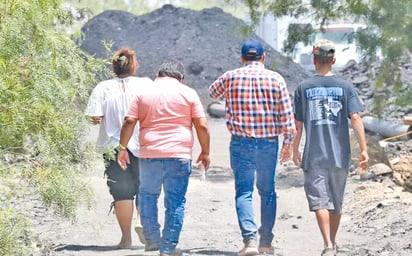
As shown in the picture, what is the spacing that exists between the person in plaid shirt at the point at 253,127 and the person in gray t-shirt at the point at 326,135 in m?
0.23

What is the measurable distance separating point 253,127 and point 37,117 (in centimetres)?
277

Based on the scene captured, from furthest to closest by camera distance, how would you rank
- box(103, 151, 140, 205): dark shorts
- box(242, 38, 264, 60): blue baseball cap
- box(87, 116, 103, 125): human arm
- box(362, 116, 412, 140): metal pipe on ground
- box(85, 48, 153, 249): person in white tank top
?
box(362, 116, 412, 140): metal pipe on ground, box(103, 151, 140, 205): dark shorts, box(85, 48, 153, 249): person in white tank top, box(242, 38, 264, 60): blue baseball cap, box(87, 116, 103, 125): human arm

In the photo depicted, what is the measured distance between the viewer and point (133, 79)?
10.1 metres

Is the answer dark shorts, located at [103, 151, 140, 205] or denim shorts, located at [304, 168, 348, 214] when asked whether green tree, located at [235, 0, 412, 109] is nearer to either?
denim shorts, located at [304, 168, 348, 214]

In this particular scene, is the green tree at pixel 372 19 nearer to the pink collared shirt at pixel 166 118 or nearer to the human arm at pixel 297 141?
the human arm at pixel 297 141

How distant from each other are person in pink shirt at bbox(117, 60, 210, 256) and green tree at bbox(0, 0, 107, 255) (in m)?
1.25

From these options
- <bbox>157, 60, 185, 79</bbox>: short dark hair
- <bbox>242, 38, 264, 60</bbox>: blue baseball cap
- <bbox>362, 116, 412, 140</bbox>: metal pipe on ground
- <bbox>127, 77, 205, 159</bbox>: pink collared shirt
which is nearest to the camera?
<bbox>127, 77, 205, 159</bbox>: pink collared shirt

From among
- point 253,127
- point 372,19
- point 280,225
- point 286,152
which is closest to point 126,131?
point 253,127

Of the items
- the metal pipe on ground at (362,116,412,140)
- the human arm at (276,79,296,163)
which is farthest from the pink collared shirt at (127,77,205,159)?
the metal pipe on ground at (362,116,412,140)

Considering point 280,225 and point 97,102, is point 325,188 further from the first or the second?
point 280,225

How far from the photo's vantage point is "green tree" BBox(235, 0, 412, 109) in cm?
1374

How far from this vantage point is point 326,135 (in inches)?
364

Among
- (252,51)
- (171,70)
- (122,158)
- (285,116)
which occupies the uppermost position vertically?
(252,51)

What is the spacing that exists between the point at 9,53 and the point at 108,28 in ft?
104
